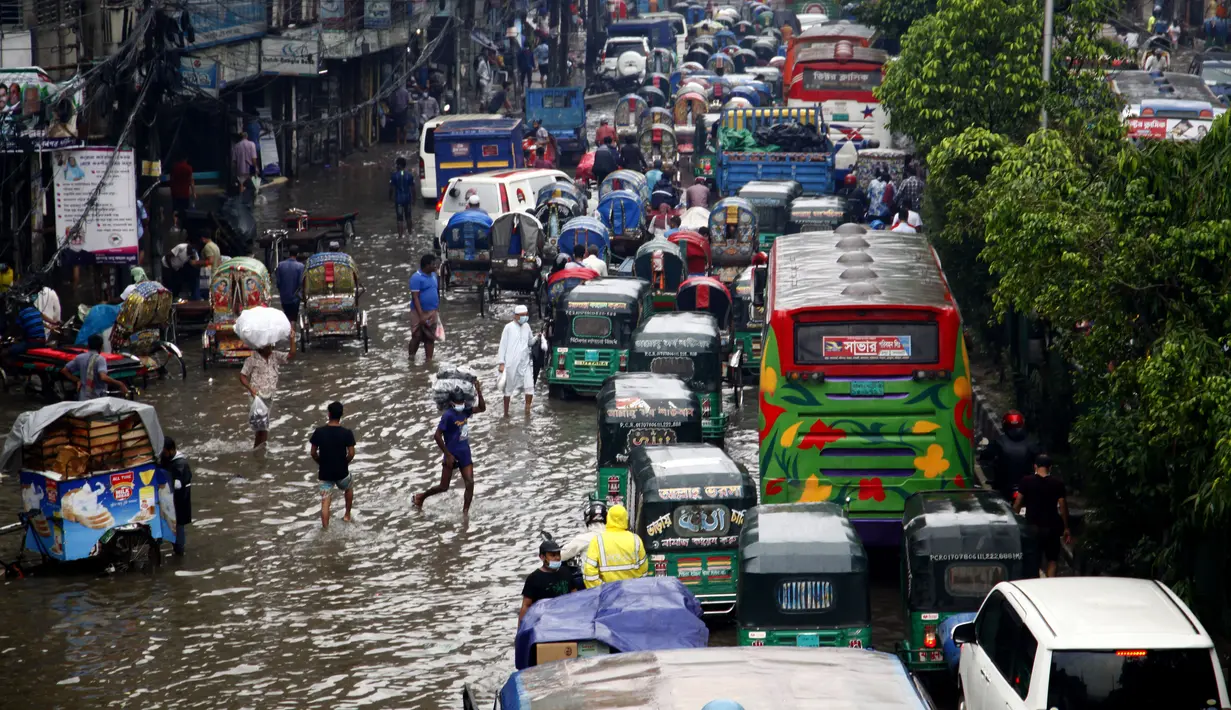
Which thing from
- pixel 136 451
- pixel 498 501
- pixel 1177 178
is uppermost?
pixel 1177 178

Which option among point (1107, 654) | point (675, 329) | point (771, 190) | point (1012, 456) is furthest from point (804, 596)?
point (771, 190)

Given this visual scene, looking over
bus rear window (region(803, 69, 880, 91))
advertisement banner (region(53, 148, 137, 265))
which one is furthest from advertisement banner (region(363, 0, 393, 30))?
advertisement banner (region(53, 148, 137, 265))

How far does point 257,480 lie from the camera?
19.7 metres

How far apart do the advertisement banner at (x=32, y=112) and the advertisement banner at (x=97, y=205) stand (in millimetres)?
386

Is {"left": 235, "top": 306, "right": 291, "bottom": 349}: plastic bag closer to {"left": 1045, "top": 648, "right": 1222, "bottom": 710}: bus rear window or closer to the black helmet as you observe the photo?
the black helmet

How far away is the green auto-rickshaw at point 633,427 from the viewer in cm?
1767

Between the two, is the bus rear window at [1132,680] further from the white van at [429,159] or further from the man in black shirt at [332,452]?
the white van at [429,159]

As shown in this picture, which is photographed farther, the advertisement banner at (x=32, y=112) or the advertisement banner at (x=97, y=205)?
the advertisement banner at (x=97, y=205)

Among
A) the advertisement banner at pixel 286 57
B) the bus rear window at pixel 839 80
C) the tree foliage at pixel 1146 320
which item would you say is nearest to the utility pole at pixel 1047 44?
the tree foliage at pixel 1146 320

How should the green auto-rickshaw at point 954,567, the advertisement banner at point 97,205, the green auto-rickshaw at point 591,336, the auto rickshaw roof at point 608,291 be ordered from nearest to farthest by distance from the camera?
the green auto-rickshaw at point 954,567 → the green auto-rickshaw at point 591,336 → the auto rickshaw roof at point 608,291 → the advertisement banner at point 97,205

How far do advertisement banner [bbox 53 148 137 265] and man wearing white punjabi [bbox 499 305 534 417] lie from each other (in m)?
7.36

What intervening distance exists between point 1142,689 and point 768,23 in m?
80.1

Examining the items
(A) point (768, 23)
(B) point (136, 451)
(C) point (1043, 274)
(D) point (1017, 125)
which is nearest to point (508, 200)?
(D) point (1017, 125)

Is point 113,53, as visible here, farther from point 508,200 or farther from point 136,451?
point 136,451
